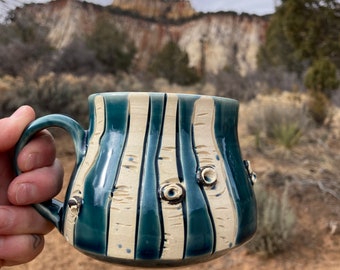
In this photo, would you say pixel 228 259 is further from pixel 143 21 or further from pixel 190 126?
pixel 143 21

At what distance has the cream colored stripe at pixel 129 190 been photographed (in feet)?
2.08

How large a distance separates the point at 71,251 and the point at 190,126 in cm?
245

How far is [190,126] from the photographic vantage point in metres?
0.67

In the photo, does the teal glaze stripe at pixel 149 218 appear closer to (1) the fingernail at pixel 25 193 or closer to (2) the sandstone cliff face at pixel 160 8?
(1) the fingernail at pixel 25 193

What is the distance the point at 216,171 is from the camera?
0.67 meters

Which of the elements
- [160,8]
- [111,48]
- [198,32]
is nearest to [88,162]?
[111,48]

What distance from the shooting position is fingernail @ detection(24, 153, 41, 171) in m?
0.77

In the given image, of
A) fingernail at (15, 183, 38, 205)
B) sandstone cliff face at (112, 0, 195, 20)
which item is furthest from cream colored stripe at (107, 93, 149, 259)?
sandstone cliff face at (112, 0, 195, 20)

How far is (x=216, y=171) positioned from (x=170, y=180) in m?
0.09

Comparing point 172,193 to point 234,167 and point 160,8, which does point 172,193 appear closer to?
point 234,167

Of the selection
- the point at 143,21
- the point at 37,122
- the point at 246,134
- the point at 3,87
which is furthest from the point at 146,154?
the point at 143,21

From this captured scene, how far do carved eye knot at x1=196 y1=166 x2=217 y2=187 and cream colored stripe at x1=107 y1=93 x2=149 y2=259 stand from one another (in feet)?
0.33

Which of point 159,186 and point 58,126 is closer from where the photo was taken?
point 159,186

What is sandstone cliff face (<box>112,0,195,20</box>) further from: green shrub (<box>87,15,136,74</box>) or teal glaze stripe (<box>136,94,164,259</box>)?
teal glaze stripe (<box>136,94,164,259</box>)
